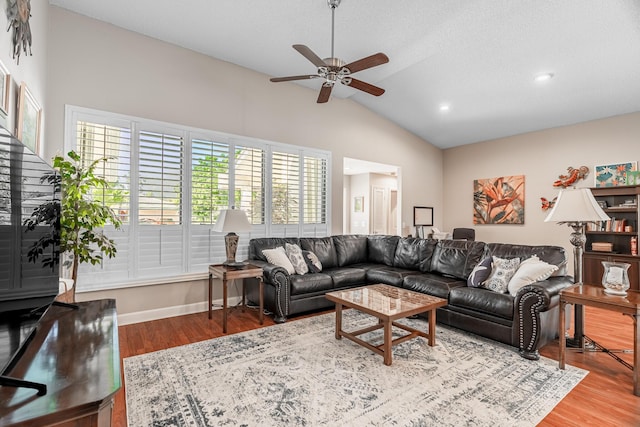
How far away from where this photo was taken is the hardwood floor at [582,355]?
1.99 metres

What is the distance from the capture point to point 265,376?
244 centimetres

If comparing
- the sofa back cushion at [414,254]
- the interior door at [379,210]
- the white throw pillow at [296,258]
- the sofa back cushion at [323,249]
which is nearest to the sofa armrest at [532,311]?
the sofa back cushion at [414,254]

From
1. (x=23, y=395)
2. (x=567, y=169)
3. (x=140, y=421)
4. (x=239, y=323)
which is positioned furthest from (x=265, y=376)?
(x=567, y=169)

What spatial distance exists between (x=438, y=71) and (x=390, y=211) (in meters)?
5.22

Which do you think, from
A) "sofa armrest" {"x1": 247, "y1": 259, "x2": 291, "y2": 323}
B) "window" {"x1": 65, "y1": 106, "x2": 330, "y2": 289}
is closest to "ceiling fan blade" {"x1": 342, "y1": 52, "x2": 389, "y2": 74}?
"window" {"x1": 65, "y1": 106, "x2": 330, "y2": 289}

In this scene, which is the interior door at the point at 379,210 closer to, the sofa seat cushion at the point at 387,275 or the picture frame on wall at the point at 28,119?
the sofa seat cushion at the point at 387,275

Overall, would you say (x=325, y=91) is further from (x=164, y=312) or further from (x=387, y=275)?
(x=164, y=312)

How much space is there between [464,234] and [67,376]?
23.2 feet

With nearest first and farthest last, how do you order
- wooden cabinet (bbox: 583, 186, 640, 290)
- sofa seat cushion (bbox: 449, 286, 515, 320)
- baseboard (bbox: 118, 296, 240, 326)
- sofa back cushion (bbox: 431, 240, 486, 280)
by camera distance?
sofa seat cushion (bbox: 449, 286, 515, 320) < baseboard (bbox: 118, 296, 240, 326) < sofa back cushion (bbox: 431, 240, 486, 280) < wooden cabinet (bbox: 583, 186, 640, 290)

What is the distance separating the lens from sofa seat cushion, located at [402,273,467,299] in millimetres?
3525

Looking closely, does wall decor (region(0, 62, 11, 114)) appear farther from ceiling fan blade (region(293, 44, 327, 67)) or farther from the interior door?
the interior door

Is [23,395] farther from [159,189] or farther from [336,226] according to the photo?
[336,226]

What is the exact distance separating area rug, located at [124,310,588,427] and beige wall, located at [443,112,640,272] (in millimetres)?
4117

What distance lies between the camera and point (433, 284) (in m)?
3.64
